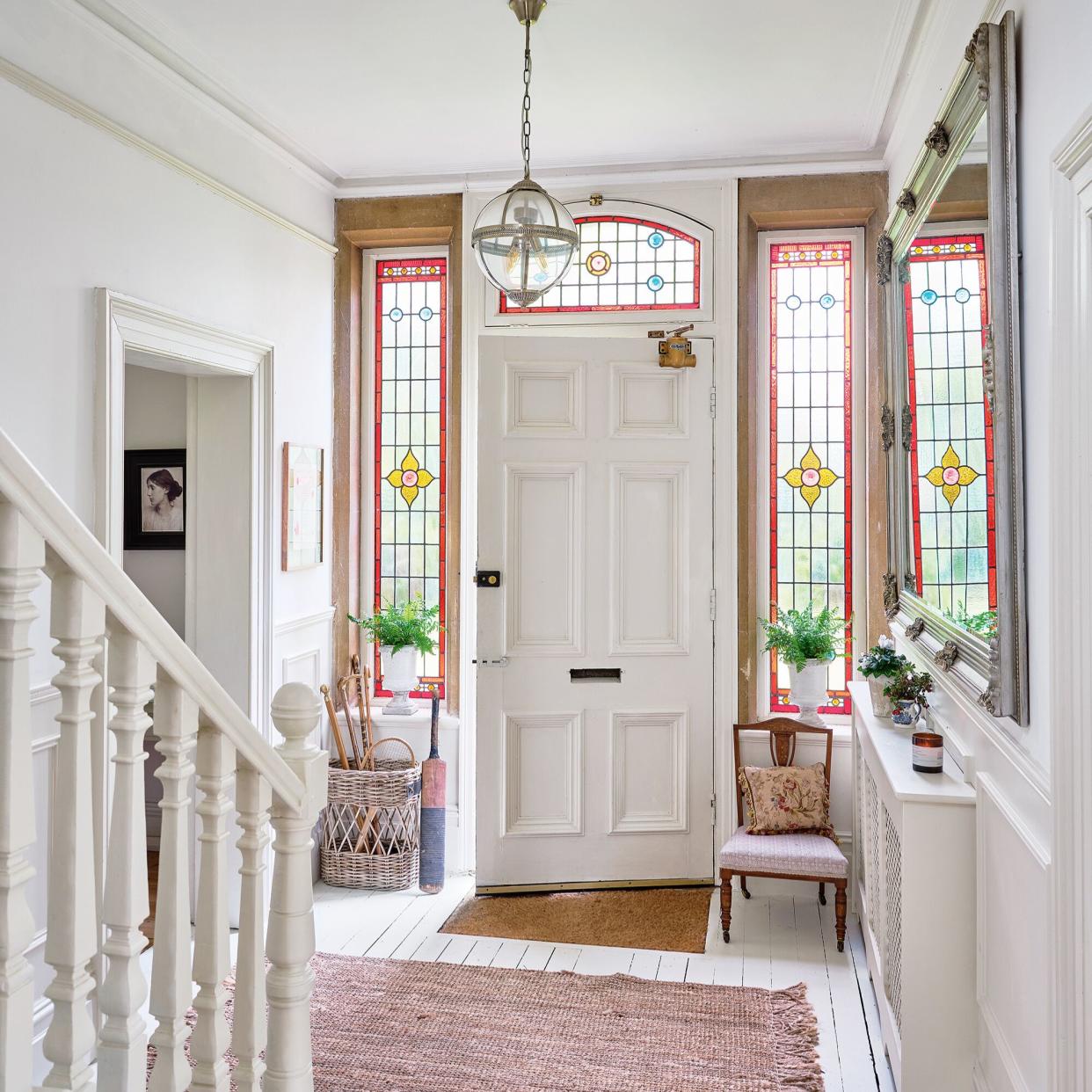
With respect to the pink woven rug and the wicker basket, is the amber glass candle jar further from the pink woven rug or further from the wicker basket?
the wicker basket

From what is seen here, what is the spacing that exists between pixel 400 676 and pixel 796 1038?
7.42 feet

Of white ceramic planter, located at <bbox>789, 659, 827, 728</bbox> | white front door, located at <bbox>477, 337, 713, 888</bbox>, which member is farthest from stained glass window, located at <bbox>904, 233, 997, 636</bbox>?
white front door, located at <bbox>477, 337, 713, 888</bbox>

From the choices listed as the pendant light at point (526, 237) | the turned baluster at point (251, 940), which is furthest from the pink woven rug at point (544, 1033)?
the pendant light at point (526, 237)

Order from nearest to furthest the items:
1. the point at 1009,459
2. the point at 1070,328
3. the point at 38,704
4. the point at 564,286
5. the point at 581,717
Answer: the point at 1070,328 → the point at 1009,459 → the point at 38,704 → the point at 581,717 → the point at 564,286

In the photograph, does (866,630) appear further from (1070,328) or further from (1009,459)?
(1070,328)

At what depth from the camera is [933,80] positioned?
3041mm

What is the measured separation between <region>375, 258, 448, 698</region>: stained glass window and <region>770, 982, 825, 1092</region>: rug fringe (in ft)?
6.91

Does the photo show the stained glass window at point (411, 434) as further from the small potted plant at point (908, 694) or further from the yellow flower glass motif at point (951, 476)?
the yellow flower glass motif at point (951, 476)

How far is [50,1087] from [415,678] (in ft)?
10.7

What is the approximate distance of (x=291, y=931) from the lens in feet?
5.83

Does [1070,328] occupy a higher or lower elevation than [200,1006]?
higher

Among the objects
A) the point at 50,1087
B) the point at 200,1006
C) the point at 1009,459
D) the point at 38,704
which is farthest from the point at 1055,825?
the point at 38,704

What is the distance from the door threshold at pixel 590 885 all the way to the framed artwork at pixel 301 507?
61.6 inches

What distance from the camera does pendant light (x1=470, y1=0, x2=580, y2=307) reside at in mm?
2971
